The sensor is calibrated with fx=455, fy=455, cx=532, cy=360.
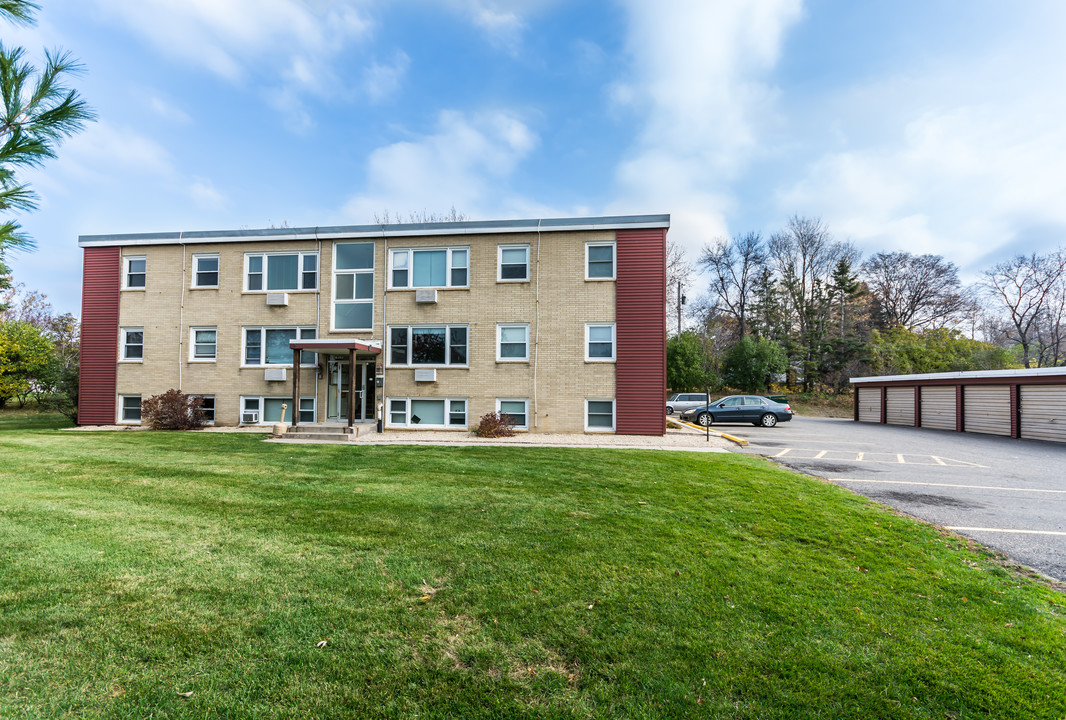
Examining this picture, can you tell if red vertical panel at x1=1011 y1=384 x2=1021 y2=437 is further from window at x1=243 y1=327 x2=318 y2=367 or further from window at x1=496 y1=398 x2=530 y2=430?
window at x1=243 y1=327 x2=318 y2=367

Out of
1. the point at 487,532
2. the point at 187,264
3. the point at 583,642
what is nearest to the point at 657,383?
the point at 487,532

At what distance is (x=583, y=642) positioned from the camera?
3049 mm

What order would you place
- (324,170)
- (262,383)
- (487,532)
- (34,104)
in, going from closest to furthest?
(34,104) → (487,532) → (262,383) → (324,170)

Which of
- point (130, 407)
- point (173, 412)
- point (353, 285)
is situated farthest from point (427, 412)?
point (130, 407)

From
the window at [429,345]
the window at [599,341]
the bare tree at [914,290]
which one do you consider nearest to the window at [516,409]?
the window at [429,345]

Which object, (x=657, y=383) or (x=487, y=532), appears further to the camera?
(x=657, y=383)

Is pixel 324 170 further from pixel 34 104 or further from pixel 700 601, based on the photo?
pixel 700 601

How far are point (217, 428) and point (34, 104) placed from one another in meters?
16.7

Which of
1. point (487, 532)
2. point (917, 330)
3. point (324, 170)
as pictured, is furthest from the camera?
point (917, 330)

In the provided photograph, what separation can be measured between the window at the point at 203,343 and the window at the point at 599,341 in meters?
14.3

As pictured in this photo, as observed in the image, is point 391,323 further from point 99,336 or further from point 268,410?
point 99,336

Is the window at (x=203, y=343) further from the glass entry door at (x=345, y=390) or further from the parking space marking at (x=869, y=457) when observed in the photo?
the parking space marking at (x=869, y=457)

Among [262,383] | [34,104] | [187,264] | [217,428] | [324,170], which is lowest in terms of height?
[217,428]

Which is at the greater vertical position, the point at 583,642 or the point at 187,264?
the point at 187,264
